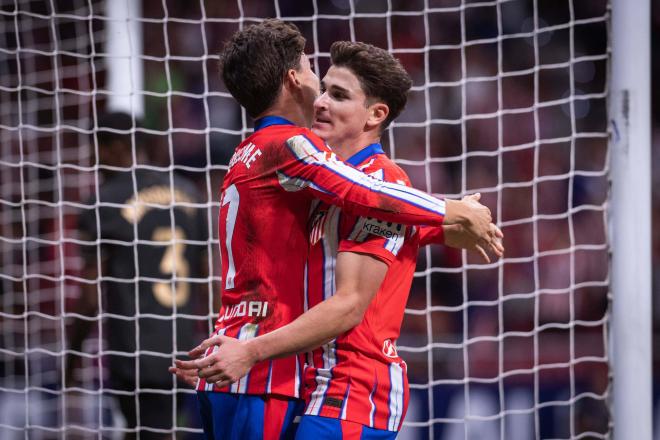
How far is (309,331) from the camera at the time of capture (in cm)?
204

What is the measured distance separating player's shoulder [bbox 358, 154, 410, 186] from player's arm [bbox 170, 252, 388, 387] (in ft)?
0.71

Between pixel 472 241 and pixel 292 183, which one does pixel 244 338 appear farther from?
pixel 472 241

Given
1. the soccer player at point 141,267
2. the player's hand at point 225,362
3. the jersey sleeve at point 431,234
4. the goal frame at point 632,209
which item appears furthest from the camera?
the soccer player at point 141,267

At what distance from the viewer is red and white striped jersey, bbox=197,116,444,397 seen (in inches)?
82.9

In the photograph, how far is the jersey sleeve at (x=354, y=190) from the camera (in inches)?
82.1

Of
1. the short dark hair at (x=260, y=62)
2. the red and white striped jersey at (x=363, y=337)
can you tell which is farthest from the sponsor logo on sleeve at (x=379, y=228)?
the short dark hair at (x=260, y=62)

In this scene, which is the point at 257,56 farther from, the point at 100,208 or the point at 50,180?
the point at 50,180

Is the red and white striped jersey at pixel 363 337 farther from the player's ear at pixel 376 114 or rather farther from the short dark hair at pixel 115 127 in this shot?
the short dark hair at pixel 115 127

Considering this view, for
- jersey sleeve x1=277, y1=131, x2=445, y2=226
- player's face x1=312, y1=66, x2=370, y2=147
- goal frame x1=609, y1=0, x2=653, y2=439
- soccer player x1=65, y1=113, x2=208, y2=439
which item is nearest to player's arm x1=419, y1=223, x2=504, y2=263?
jersey sleeve x1=277, y1=131, x2=445, y2=226

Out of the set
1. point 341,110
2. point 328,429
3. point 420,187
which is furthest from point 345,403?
point 420,187

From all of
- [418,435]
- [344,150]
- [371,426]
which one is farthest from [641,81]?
[418,435]

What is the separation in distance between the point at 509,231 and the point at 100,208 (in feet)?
8.47

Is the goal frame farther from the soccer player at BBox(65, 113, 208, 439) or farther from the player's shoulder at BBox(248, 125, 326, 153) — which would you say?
the soccer player at BBox(65, 113, 208, 439)

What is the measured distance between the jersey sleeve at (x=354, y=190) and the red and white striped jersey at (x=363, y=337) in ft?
0.19
